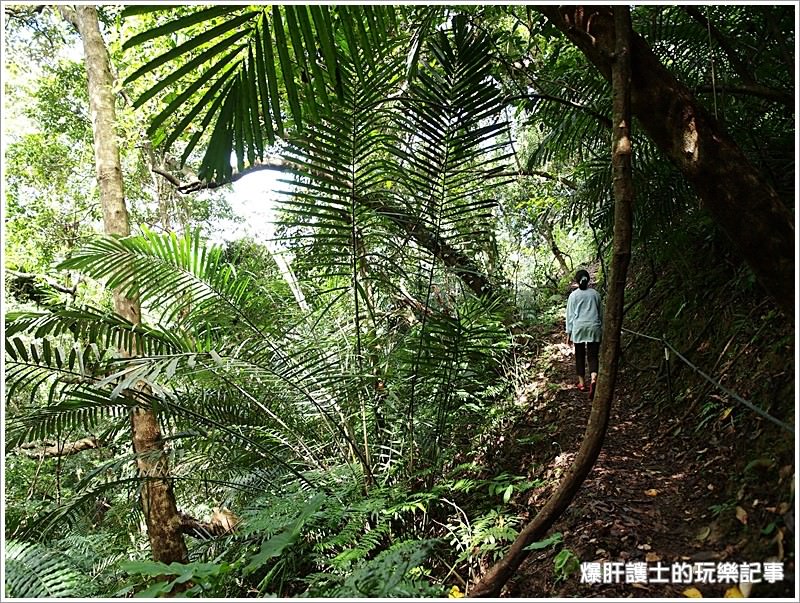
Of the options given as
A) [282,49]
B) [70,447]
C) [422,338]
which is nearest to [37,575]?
[422,338]

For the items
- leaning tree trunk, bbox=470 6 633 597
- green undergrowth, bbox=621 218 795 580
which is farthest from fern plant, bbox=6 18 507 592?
green undergrowth, bbox=621 218 795 580

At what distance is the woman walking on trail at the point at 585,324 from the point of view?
3938 mm

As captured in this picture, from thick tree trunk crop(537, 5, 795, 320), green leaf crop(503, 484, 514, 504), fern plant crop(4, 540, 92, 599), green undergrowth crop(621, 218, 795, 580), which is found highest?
thick tree trunk crop(537, 5, 795, 320)

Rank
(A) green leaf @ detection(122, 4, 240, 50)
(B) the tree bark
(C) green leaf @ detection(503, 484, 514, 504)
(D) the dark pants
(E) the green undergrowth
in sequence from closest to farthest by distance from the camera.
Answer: (A) green leaf @ detection(122, 4, 240, 50) < (E) the green undergrowth < (C) green leaf @ detection(503, 484, 514, 504) < (D) the dark pants < (B) the tree bark

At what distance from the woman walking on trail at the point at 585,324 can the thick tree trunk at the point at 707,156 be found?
2.11 meters

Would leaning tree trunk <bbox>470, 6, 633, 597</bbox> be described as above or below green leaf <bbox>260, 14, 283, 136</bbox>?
below

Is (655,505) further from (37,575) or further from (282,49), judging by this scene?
(37,575)

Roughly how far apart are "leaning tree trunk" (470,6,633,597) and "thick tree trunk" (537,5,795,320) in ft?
0.39

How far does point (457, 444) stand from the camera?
12.0 feet

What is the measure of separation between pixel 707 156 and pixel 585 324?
2.25 metres

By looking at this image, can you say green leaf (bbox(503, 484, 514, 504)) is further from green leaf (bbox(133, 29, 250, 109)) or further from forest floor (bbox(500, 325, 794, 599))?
green leaf (bbox(133, 29, 250, 109))

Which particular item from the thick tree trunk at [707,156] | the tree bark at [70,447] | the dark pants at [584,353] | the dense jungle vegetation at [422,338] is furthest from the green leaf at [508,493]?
the tree bark at [70,447]

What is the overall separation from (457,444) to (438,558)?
1.26 metres

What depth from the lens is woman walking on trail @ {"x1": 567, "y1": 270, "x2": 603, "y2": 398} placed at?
3.94 meters
